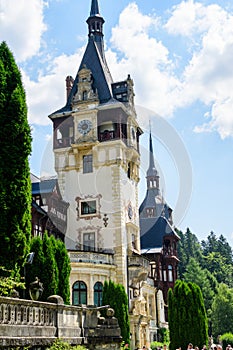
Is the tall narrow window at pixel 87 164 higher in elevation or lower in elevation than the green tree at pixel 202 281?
higher

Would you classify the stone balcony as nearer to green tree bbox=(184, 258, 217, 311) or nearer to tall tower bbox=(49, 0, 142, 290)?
tall tower bbox=(49, 0, 142, 290)

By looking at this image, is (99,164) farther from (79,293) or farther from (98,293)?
(79,293)

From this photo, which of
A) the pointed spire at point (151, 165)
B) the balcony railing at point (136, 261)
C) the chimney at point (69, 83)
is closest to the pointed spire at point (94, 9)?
the chimney at point (69, 83)

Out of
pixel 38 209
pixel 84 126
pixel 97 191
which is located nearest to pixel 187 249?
pixel 97 191

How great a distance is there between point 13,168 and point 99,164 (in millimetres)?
24510

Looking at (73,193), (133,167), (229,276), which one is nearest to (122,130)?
(133,167)

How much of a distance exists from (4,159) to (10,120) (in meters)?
1.50

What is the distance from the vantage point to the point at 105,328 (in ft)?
56.2

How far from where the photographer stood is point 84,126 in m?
41.9

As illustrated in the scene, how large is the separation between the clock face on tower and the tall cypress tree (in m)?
23.1

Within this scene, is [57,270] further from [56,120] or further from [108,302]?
[56,120]

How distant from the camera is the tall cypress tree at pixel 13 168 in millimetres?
16281

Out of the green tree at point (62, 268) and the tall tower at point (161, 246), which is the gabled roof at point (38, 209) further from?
the tall tower at point (161, 246)

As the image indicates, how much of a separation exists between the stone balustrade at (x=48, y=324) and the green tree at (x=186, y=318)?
51.2ft
